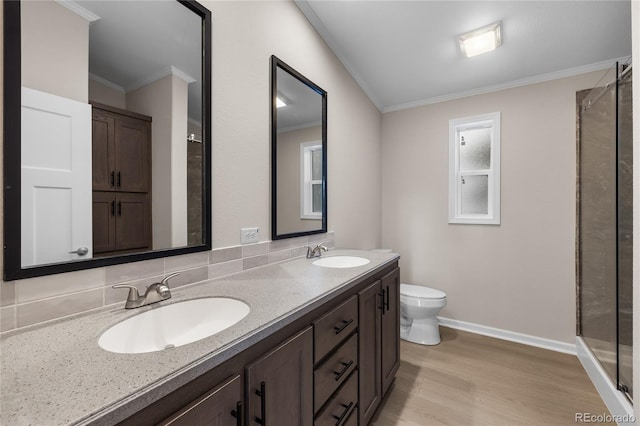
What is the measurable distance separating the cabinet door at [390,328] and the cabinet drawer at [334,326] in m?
0.43

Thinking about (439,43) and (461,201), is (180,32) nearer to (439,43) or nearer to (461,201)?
(439,43)

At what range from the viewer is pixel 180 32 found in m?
1.14

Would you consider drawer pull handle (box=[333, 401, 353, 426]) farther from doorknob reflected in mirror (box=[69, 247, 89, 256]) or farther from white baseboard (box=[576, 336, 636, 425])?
white baseboard (box=[576, 336, 636, 425])

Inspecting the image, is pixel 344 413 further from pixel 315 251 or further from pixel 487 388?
pixel 487 388

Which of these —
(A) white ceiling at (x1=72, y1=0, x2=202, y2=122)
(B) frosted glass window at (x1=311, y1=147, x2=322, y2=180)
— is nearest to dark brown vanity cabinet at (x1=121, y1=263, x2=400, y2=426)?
(B) frosted glass window at (x1=311, y1=147, x2=322, y2=180)

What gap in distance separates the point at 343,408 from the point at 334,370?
0.76 ft

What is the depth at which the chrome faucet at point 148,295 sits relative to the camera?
89 centimetres

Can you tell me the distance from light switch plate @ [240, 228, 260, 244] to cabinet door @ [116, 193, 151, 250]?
455mm

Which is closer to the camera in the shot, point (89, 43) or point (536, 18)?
point (89, 43)

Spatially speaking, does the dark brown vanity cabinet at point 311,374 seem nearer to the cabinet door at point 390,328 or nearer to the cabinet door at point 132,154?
the cabinet door at point 390,328

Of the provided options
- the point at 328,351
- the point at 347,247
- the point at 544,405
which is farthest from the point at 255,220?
the point at 544,405

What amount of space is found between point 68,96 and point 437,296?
8.90 feet

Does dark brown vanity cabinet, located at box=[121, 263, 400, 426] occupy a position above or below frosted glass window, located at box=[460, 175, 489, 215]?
below

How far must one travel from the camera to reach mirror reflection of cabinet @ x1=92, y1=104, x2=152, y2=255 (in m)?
0.88
